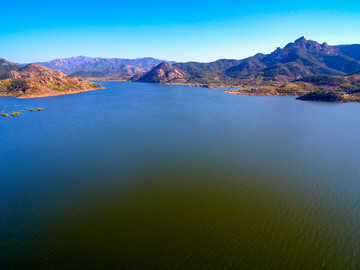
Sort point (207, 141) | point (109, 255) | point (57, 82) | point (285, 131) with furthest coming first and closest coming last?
point (57, 82) < point (285, 131) < point (207, 141) < point (109, 255)

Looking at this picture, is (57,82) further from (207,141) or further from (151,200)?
(151,200)

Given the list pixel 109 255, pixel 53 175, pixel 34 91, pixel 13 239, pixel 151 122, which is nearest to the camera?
pixel 109 255

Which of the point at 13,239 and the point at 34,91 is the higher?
the point at 34,91

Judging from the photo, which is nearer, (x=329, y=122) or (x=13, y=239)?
(x=13, y=239)

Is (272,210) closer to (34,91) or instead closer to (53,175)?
(53,175)

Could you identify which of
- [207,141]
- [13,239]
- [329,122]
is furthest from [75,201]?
[329,122]

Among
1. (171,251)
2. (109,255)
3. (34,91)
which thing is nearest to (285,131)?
(171,251)
